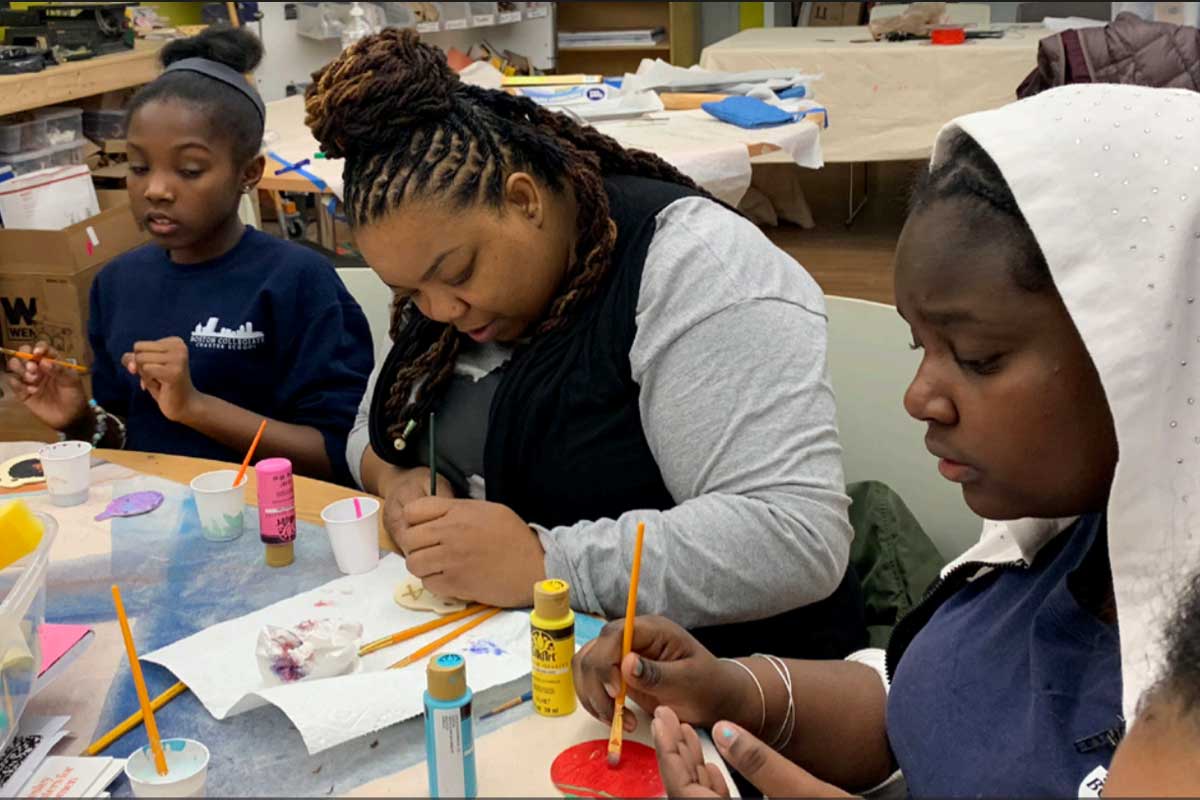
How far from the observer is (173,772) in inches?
37.9

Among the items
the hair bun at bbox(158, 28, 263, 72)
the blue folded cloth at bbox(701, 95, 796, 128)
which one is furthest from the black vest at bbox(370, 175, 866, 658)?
the blue folded cloth at bbox(701, 95, 796, 128)

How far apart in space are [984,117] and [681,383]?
1.61ft

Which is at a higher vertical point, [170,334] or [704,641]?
[170,334]

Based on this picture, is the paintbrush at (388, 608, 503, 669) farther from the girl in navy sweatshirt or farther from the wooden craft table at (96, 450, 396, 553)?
the girl in navy sweatshirt

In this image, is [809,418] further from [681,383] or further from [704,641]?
[704,641]

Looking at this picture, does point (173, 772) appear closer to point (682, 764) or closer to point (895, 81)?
point (682, 764)

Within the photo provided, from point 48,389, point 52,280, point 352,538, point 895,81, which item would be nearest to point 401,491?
point 352,538

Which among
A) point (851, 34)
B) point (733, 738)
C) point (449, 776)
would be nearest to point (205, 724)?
point (449, 776)

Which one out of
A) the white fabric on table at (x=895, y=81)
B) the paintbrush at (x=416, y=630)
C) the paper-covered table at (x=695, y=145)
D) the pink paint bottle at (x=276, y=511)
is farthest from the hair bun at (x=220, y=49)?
the white fabric on table at (x=895, y=81)

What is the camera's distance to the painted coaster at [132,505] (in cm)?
155

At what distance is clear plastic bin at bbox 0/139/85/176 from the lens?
392 centimetres

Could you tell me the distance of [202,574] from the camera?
1383 millimetres

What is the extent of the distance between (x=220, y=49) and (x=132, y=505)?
3.75 feet

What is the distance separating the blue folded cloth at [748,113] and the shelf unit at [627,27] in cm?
359
